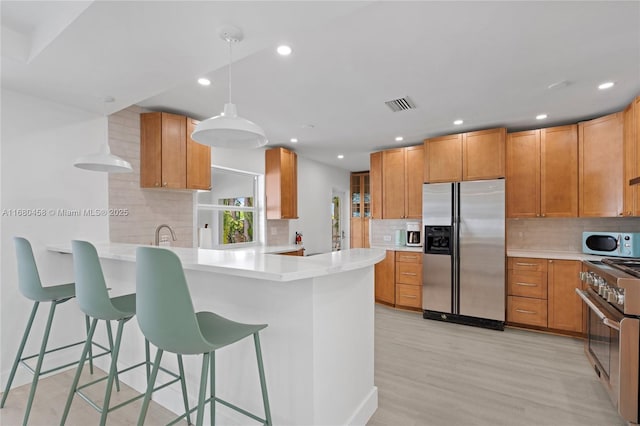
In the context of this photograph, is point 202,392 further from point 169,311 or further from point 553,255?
point 553,255

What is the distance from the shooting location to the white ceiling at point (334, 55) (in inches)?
66.0

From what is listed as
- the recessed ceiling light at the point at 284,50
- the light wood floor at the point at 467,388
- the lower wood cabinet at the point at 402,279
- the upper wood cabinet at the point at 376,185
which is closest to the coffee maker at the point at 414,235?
the lower wood cabinet at the point at 402,279

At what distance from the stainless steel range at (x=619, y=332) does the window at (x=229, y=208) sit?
3.91 meters

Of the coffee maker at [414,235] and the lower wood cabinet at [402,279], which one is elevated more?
the coffee maker at [414,235]

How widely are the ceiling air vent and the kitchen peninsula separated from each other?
6.09 feet

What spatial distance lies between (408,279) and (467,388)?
2125 mm

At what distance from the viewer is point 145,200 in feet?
11.0

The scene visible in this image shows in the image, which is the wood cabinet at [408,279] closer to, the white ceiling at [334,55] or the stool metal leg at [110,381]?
the white ceiling at [334,55]

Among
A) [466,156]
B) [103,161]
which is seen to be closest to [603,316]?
[466,156]

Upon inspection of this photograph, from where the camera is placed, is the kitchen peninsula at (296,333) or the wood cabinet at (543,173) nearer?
the kitchen peninsula at (296,333)

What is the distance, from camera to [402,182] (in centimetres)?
484

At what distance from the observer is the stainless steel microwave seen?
3.20 meters

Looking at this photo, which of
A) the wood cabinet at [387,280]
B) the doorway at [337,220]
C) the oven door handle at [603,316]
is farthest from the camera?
the doorway at [337,220]

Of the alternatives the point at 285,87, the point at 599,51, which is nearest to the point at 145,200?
the point at 285,87
